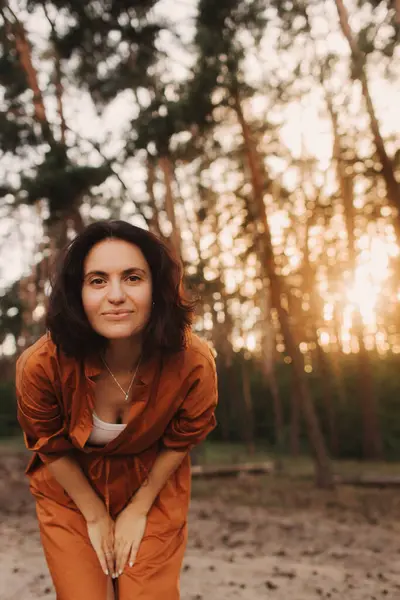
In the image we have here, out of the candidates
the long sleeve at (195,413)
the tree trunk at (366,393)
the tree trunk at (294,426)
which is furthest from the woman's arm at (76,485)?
the tree trunk at (294,426)

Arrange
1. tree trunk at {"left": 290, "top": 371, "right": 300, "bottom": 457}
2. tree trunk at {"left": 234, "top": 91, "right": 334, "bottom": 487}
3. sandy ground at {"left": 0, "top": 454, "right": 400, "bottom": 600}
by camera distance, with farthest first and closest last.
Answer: tree trunk at {"left": 290, "top": 371, "right": 300, "bottom": 457}
tree trunk at {"left": 234, "top": 91, "right": 334, "bottom": 487}
sandy ground at {"left": 0, "top": 454, "right": 400, "bottom": 600}

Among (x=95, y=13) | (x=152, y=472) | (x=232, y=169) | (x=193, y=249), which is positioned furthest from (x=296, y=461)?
(x=152, y=472)

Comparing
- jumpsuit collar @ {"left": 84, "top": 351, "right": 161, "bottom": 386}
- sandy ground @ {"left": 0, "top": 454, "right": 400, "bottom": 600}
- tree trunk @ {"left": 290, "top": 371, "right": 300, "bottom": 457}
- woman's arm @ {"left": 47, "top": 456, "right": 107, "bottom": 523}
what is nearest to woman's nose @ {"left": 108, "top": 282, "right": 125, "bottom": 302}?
jumpsuit collar @ {"left": 84, "top": 351, "right": 161, "bottom": 386}

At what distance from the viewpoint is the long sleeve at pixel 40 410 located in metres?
2.16

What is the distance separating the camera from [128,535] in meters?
2.28

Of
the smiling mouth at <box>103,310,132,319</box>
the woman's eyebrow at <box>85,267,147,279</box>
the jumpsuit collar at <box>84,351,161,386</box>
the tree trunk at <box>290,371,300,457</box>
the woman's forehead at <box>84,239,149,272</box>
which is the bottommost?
the tree trunk at <box>290,371,300,457</box>

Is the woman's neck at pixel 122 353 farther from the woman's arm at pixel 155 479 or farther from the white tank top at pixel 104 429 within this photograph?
the woman's arm at pixel 155 479

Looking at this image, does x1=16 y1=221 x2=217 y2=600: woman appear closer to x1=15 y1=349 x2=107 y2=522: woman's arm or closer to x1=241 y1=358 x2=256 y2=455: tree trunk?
x1=15 y1=349 x2=107 y2=522: woman's arm

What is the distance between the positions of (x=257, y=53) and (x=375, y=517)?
8544 mm

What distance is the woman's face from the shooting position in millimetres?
2148

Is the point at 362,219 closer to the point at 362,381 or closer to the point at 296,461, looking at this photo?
the point at 362,381

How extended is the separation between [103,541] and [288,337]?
34.0ft

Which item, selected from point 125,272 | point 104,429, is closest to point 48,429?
point 104,429

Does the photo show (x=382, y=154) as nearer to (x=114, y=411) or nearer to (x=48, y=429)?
(x=114, y=411)
